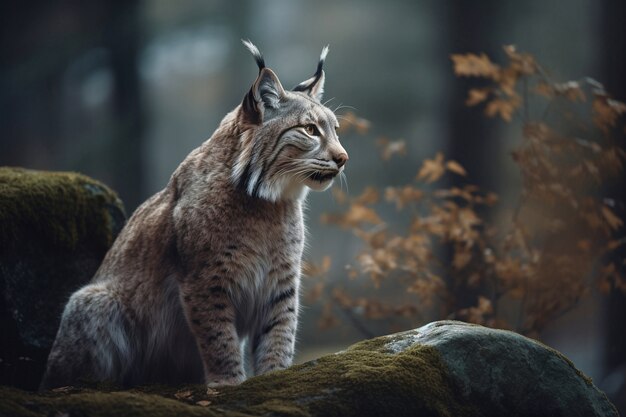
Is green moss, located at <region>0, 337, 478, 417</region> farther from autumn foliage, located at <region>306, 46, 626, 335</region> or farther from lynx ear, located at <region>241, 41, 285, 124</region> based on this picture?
autumn foliage, located at <region>306, 46, 626, 335</region>

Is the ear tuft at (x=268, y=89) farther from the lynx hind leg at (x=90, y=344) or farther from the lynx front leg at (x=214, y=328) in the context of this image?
the lynx hind leg at (x=90, y=344)

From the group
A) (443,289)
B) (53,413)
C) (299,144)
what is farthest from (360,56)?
(53,413)

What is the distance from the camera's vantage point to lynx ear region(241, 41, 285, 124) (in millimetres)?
3971

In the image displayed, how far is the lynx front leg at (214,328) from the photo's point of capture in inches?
151

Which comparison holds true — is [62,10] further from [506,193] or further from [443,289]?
[443,289]

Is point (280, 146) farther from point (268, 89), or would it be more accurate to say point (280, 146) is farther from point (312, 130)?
point (268, 89)

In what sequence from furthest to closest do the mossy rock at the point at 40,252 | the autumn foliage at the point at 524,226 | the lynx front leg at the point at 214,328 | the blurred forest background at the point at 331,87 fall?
the blurred forest background at the point at 331,87 → the autumn foliage at the point at 524,226 → the mossy rock at the point at 40,252 → the lynx front leg at the point at 214,328

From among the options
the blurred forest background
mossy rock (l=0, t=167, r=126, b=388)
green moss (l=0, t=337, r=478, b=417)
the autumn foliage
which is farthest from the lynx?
the blurred forest background

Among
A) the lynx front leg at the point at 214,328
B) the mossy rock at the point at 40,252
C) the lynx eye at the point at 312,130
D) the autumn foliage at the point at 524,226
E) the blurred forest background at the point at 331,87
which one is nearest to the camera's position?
the lynx front leg at the point at 214,328

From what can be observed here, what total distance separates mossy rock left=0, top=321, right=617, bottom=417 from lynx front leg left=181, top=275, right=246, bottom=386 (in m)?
0.31

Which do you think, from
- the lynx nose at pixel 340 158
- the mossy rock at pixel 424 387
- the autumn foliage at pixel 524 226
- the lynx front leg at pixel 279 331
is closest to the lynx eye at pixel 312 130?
the lynx nose at pixel 340 158

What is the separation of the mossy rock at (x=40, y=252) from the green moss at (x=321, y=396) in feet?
4.20

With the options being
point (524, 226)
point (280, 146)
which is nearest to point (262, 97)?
point (280, 146)

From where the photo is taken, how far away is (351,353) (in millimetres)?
3500
